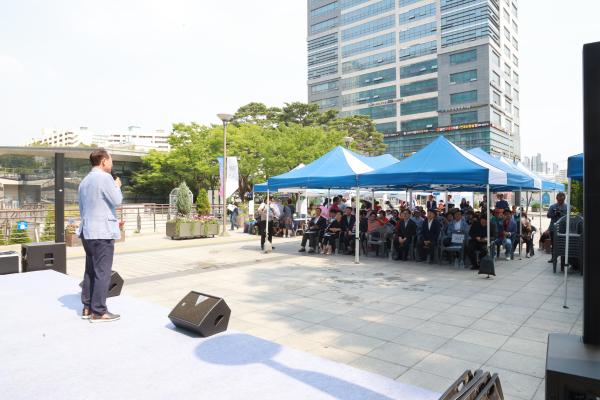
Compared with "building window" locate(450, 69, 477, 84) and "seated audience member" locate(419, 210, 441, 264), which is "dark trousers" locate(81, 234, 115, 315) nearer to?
"seated audience member" locate(419, 210, 441, 264)

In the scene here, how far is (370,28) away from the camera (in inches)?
2849

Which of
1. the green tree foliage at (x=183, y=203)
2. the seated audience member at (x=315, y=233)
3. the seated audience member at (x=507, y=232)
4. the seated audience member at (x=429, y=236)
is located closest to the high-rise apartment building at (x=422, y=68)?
the seated audience member at (x=507, y=232)

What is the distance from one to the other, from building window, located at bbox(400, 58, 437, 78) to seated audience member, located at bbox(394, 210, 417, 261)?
60.0 m

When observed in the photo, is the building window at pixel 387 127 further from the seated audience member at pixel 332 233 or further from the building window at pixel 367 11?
the seated audience member at pixel 332 233

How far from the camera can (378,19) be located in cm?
7075

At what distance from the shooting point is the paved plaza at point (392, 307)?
13.1 ft

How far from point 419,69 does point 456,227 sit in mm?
62123

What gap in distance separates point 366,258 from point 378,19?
69561 millimetres

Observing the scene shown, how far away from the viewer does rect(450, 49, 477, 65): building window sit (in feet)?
194

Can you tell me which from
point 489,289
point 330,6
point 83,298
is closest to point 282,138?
point 489,289

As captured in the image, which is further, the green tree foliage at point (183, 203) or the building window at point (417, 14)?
the building window at point (417, 14)

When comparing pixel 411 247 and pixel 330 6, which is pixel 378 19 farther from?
pixel 411 247

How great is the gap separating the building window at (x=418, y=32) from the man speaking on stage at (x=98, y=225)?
226 feet

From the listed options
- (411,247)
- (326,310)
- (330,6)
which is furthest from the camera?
(330,6)
